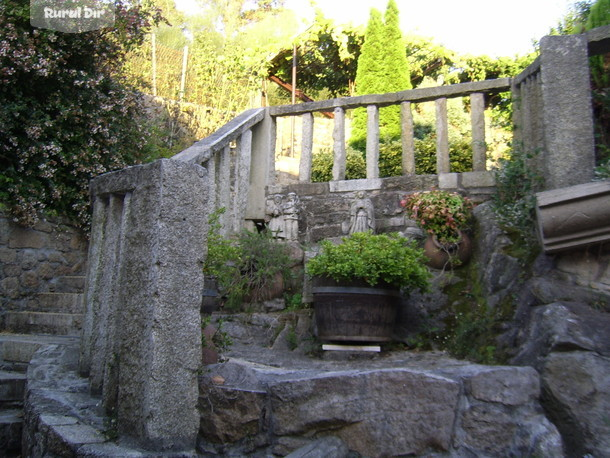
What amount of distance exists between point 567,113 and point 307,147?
2.79 m

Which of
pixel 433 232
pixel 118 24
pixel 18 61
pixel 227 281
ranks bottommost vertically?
pixel 227 281

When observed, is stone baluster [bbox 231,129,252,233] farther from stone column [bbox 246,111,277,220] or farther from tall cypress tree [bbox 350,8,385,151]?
tall cypress tree [bbox 350,8,385,151]

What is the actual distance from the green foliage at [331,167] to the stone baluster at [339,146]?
99.2 inches

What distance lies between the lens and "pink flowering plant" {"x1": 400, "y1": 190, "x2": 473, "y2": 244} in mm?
4539

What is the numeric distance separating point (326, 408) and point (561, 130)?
267 centimetres

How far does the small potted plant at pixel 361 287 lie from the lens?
12.3ft

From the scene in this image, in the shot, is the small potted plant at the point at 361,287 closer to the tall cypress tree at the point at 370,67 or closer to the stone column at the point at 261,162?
the stone column at the point at 261,162

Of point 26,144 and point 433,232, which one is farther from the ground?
point 26,144

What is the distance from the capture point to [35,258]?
6.07 meters

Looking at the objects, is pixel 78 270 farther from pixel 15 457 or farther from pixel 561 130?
pixel 561 130

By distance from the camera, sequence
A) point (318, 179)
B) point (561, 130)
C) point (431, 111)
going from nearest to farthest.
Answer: point (561, 130), point (318, 179), point (431, 111)

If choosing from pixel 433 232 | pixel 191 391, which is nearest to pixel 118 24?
pixel 433 232

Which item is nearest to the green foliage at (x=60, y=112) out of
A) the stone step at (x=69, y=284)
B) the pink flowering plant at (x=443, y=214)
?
the stone step at (x=69, y=284)

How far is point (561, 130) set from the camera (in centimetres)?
398
